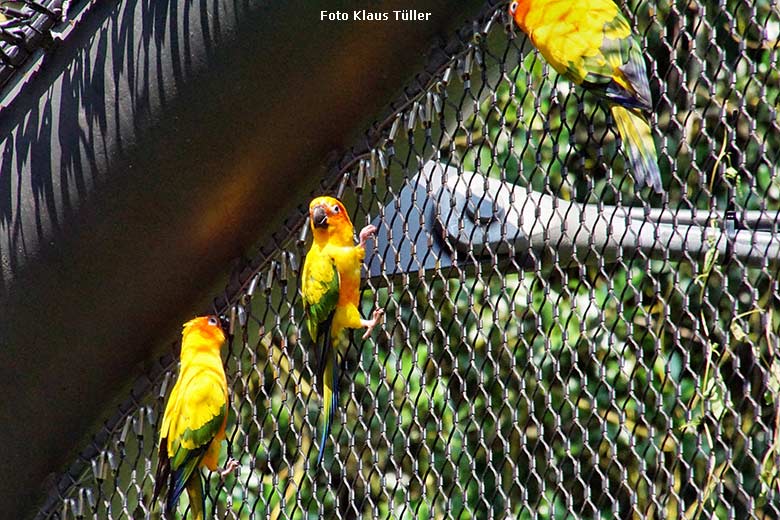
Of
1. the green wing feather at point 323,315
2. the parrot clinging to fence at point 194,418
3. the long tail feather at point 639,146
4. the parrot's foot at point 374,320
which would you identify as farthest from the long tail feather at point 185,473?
the long tail feather at point 639,146

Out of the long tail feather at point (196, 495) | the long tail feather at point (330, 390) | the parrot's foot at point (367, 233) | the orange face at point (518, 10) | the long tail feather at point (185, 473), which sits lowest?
the long tail feather at point (196, 495)

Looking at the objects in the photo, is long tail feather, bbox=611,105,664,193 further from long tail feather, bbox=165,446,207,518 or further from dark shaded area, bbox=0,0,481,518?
long tail feather, bbox=165,446,207,518

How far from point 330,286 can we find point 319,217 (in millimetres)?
140

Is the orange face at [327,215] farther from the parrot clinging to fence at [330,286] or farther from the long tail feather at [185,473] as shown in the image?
the long tail feather at [185,473]

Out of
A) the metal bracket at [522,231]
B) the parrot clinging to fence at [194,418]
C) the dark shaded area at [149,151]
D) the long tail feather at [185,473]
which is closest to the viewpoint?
the dark shaded area at [149,151]

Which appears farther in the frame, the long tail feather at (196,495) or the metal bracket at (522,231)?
the long tail feather at (196,495)

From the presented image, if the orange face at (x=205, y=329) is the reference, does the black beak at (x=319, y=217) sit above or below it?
above

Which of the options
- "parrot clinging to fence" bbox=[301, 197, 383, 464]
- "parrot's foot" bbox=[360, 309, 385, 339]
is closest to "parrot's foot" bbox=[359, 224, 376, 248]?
"parrot clinging to fence" bbox=[301, 197, 383, 464]

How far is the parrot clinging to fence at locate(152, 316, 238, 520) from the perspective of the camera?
1.48 m

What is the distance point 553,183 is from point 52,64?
4.58 feet

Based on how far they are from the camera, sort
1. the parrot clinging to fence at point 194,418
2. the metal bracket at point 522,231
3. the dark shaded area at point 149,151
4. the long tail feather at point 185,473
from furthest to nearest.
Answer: the long tail feather at point 185,473 < the parrot clinging to fence at point 194,418 < the metal bracket at point 522,231 < the dark shaded area at point 149,151

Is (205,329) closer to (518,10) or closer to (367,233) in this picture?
(367,233)

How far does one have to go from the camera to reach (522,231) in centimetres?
147

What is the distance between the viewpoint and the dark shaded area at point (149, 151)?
1.26 m
